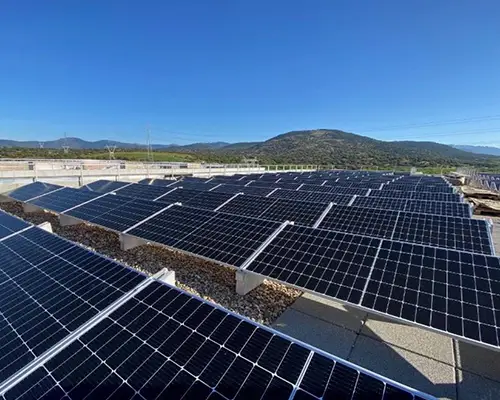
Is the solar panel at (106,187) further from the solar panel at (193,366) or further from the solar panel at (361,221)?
the solar panel at (193,366)

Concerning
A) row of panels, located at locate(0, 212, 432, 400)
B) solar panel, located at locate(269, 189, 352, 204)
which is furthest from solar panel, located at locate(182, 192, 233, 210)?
row of panels, located at locate(0, 212, 432, 400)

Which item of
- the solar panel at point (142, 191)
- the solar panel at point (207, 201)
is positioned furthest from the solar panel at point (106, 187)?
the solar panel at point (207, 201)

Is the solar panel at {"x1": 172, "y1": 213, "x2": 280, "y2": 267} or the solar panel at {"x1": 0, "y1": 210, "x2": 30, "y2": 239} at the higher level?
the solar panel at {"x1": 0, "y1": 210, "x2": 30, "y2": 239}

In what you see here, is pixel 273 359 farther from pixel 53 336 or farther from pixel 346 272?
pixel 346 272

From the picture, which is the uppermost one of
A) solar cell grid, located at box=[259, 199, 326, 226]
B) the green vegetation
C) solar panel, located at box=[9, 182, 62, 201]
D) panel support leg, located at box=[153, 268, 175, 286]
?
the green vegetation

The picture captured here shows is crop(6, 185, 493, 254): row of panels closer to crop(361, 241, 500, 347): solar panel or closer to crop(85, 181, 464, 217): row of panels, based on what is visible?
crop(85, 181, 464, 217): row of panels

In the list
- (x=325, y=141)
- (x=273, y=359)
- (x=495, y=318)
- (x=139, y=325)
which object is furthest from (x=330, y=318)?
(x=325, y=141)

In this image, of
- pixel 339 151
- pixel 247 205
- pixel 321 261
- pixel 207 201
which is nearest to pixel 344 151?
pixel 339 151
